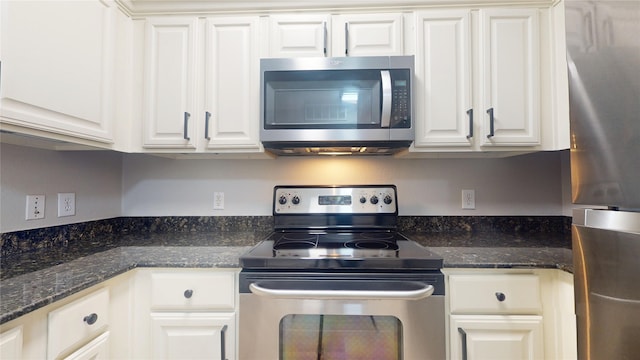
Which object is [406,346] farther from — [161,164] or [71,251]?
[161,164]

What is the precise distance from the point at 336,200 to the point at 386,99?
2.05 feet

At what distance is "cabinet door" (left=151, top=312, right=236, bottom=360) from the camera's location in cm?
111

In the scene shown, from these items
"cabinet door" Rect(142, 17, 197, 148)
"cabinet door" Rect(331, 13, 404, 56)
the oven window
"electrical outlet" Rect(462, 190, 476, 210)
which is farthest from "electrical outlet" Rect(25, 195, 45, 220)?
"electrical outlet" Rect(462, 190, 476, 210)

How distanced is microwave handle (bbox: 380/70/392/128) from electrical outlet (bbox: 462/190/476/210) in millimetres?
770

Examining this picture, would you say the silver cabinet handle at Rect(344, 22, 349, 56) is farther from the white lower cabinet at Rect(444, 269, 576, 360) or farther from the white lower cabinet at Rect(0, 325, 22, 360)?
the white lower cabinet at Rect(0, 325, 22, 360)

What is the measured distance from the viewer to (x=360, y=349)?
1.09 m

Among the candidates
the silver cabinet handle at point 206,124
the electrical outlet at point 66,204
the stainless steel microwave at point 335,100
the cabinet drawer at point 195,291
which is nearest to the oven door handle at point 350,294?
the cabinet drawer at point 195,291

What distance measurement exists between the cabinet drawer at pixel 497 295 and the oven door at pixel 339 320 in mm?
98

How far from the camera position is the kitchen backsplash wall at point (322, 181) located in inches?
68.4

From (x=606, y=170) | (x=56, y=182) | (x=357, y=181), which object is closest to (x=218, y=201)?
(x=56, y=182)

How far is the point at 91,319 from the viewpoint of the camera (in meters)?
0.95

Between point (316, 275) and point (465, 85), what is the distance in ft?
3.78

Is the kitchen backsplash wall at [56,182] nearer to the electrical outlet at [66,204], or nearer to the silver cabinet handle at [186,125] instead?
the electrical outlet at [66,204]

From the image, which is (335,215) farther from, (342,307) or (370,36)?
(370,36)
